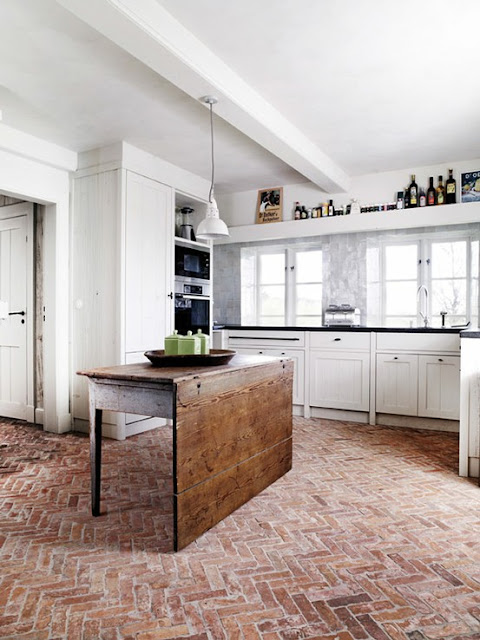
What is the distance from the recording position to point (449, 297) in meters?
5.34

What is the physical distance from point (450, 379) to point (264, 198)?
3251mm

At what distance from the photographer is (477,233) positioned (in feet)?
17.0

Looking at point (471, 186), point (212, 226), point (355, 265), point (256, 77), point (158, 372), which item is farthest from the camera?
point (355, 265)

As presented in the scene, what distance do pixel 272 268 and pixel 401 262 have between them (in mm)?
1729

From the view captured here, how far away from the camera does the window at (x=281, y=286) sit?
6.17 m

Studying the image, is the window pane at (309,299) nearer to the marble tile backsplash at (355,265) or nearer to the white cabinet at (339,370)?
the marble tile backsplash at (355,265)

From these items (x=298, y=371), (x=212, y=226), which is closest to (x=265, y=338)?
(x=298, y=371)

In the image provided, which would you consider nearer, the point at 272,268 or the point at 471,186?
the point at 471,186

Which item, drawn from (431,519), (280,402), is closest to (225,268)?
(280,402)

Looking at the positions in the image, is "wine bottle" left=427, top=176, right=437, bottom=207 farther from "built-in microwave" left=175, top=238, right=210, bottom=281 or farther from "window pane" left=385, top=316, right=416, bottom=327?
"built-in microwave" left=175, top=238, right=210, bottom=281

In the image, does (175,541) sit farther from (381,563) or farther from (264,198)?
(264,198)

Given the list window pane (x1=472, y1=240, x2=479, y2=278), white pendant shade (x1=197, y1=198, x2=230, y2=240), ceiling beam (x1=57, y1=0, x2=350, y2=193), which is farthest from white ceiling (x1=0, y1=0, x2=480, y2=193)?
window pane (x1=472, y1=240, x2=479, y2=278)

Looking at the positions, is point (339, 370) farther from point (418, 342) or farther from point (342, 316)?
point (418, 342)

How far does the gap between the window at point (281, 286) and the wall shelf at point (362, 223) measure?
14.4 inches
